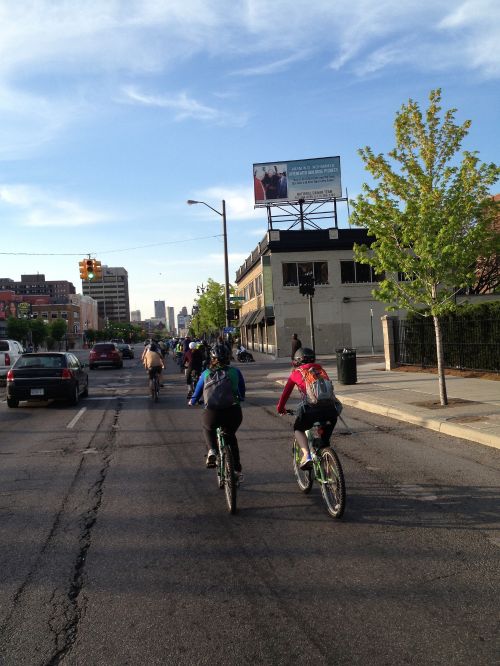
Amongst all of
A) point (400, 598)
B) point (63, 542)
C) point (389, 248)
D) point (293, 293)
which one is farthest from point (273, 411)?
point (293, 293)

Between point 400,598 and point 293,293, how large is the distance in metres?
39.1

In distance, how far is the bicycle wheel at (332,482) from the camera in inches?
223

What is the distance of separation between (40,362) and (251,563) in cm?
1316

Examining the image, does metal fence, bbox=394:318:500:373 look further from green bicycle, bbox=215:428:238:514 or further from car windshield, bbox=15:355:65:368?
green bicycle, bbox=215:428:238:514

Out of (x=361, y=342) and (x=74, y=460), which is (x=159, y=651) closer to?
(x=74, y=460)

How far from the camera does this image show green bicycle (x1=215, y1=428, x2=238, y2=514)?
6062 millimetres

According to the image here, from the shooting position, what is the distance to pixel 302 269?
140 ft

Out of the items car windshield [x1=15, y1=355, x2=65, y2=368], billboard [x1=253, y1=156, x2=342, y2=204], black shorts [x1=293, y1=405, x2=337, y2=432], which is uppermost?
billboard [x1=253, y1=156, x2=342, y2=204]

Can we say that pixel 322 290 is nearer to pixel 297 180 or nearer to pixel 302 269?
pixel 302 269

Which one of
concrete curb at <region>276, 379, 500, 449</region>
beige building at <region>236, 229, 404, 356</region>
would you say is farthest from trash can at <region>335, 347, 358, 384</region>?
beige building at <region>236, 229, 404, 356</region>

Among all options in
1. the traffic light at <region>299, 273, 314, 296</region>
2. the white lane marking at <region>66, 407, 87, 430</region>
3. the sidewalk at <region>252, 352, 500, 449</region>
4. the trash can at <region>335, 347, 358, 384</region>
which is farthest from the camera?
the traffic light at <region>299, 273, 314, 296</region>

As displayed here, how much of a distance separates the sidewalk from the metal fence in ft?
3.08

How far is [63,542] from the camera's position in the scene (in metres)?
5.36

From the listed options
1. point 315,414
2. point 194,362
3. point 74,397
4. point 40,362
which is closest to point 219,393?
point 315,414
